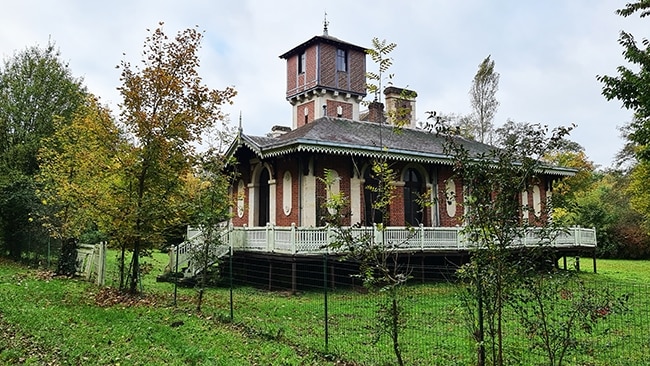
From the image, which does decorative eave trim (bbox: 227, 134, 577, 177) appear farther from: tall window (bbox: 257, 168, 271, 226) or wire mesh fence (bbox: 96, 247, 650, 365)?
wire mesh fence (bbox: 96, 247, 650, 365)

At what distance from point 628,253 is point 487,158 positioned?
34.8 metres

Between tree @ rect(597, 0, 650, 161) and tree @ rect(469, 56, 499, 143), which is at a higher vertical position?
tree @ rect(469, 56, 499, 143)

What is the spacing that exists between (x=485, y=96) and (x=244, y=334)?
31408mm

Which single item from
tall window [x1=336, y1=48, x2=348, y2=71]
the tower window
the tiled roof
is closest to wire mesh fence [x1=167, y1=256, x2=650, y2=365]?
the tiled roof

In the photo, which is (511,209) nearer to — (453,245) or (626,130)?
(453,245)

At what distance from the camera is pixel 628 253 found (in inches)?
1329

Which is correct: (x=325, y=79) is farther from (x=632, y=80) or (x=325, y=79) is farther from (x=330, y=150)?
(x=632, y=80)

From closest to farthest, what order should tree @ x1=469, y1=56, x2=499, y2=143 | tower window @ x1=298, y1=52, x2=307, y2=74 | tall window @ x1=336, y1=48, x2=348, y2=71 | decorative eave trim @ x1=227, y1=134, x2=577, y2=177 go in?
decorative eave trim @ x1=227, y1=134, x2=577, y2=177 < tall window @ x1=336, y1=48, x2=348, y2=71 < tower window @ x1=298, y1=52, x2=307, y2=74 < tree @ x1=469, y1=56, x2=499, y2=143

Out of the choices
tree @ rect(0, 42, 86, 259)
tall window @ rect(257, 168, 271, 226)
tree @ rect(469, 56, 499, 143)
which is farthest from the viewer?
tree @ rect(469, 56, 499, 143)

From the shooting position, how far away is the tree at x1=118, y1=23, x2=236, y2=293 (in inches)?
488

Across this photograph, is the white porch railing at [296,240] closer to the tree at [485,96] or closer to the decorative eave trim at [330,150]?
the decorative eave trim at [330,150]

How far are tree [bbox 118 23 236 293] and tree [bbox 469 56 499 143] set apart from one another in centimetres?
2641

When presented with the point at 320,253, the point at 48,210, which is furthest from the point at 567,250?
the point at 48,210

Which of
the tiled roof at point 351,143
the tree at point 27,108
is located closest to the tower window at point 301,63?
the tiled roof at point 351,143
